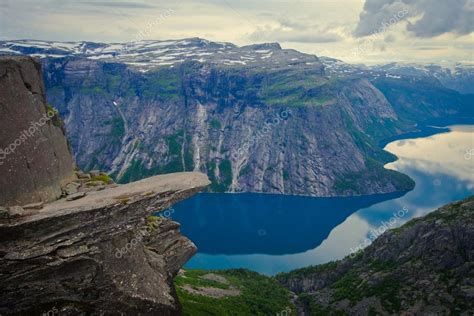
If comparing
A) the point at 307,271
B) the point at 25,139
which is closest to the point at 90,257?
the point at 25,139

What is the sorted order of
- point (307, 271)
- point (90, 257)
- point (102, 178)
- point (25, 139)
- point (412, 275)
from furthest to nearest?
point (307, 271) → point (412, 275) → point (102, 178) → point (25, 139) → point (90, 257)

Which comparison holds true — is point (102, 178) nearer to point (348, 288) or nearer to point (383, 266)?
point (348, 288)

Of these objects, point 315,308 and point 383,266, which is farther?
point 383,266

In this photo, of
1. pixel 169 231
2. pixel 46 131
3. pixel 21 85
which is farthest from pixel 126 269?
pixel 21 85

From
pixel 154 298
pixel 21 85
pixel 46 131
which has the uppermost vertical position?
pixel 21 85

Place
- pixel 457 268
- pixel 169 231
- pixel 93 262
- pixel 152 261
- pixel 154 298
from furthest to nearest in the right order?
pixel 457 268 → pixel 169 231 → pixel 152 261 → pixel 154 298 → pixel 93 262

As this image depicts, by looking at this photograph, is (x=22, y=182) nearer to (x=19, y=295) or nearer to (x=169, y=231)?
(x=19, y=295)

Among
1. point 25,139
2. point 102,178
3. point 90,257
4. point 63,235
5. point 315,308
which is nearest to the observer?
point 63,235

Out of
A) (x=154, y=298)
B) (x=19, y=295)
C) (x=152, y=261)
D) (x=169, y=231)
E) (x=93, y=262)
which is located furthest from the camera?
(x=169, y=231)

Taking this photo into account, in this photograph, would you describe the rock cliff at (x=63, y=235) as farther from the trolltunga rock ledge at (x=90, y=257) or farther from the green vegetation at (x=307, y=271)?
the green vegetation at (x=307, y=271)
